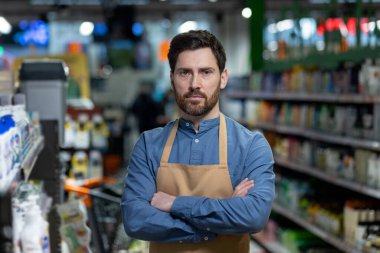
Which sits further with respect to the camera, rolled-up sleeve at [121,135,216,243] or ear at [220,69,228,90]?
ear at [220,69,228,90]

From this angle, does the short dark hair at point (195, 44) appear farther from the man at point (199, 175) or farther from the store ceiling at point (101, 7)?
the store ceiling at point (101, 7)

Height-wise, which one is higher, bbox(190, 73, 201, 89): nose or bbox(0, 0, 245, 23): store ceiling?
bbox(0, 0, 245, 23): store ceiling

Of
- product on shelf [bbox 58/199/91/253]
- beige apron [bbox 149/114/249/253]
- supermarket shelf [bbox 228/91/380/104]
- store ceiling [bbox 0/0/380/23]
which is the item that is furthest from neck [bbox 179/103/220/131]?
store ceiling [bbox 0/0/380/23]

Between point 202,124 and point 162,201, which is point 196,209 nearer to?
point 162,201

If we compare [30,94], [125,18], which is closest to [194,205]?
[30,94]

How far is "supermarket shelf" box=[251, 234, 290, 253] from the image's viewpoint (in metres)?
8.85

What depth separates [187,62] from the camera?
2740 mm

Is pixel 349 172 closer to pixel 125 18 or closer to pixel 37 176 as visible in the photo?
pixel 37 176

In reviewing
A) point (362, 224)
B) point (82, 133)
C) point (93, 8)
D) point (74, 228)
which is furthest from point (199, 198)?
point (93, 8)

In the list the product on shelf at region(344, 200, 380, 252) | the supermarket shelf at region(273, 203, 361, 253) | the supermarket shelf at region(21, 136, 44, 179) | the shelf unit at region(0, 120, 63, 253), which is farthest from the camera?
the supermarket shelf at region(273, 203, 361, 253)

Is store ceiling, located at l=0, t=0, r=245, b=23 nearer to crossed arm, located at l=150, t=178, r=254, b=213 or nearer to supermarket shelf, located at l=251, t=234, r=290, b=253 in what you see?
supermarket shelf, located at l=251, t=234, r=290, b=253

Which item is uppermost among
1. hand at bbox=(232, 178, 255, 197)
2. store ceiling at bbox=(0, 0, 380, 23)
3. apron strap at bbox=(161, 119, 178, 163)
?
store ceiling at bbox=(0, 0, 380, 23)

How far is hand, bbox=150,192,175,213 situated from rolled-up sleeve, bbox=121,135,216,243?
0.06 ft

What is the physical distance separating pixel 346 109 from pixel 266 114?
12.0 feet
